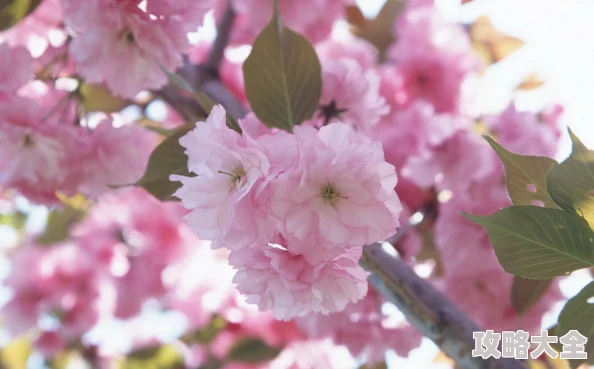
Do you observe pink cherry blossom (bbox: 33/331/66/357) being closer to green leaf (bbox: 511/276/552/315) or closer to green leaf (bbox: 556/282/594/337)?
green leaf (bbox: 511/276/552/315)

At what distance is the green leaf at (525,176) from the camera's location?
0.62m

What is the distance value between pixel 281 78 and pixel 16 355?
2.06 metres

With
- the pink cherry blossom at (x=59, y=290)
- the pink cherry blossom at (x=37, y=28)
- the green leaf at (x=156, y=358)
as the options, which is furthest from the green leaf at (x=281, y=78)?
the green leaf at (x=156, y=358)

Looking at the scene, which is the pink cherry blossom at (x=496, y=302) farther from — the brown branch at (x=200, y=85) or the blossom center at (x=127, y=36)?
the blossom center at (x=127, y=36)

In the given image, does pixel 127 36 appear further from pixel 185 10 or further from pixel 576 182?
pixel 576 182

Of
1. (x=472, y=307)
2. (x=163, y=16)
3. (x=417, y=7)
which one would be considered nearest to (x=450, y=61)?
(x=417, y=7)

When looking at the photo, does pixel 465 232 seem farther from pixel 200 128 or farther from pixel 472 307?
pixel 200 128

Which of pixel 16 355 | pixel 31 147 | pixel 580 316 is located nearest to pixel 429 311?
pixel 580 316

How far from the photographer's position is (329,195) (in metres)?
0.57

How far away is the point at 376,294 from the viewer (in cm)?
122

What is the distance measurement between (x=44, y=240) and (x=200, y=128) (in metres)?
1.48

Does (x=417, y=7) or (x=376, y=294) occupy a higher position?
(x=417, y=7)

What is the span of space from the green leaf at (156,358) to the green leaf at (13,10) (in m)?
1.27

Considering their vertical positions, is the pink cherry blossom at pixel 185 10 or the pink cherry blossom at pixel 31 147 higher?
the pink cherry blossom at pixel 185 10
